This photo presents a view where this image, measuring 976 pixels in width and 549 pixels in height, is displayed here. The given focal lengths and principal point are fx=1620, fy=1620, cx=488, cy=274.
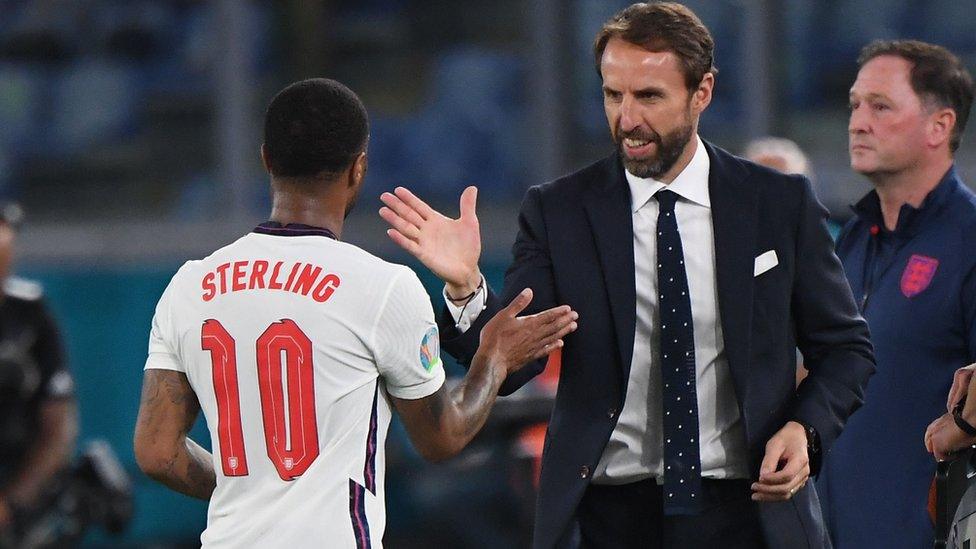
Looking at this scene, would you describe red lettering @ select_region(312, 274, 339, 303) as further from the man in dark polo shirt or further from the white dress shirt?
the man in dark polo shirt

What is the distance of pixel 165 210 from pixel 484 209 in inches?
66.6

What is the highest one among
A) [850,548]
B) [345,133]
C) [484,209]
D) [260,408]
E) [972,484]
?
[345,133]

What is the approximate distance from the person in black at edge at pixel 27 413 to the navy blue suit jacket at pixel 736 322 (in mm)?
4112

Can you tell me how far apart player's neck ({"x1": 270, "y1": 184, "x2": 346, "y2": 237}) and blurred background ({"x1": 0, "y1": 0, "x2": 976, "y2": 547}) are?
4.54 meters

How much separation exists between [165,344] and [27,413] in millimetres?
4234

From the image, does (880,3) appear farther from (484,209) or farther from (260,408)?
(260,408)

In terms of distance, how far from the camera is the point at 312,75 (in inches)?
323

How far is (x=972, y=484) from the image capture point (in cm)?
348

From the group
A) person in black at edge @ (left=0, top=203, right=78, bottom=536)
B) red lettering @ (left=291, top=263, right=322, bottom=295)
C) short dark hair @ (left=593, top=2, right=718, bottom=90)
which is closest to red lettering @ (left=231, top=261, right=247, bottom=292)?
red lettering @ (left=291, top=263, right=322, bottom=295)

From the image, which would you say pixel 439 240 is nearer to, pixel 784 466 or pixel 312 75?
pixel 784 466

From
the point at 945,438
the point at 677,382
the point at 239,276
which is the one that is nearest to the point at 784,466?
the point at 677,382

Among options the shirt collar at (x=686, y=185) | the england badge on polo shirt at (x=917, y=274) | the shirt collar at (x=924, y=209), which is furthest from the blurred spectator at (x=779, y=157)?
the shirt collar at (x=686, y=185)

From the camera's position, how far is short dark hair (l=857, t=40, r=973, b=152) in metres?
4.14

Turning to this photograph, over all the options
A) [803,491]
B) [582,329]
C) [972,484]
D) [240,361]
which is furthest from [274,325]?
[972,484]
